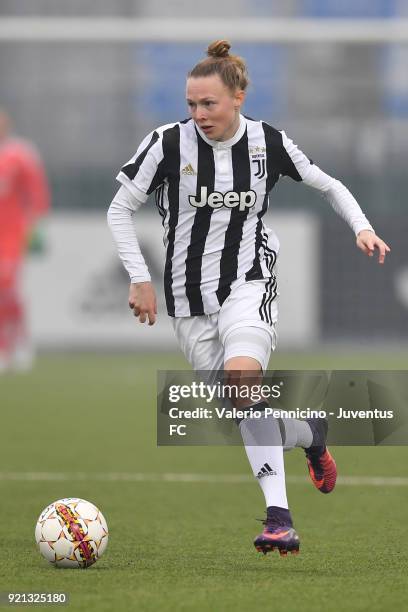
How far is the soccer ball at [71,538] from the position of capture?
5172 millimetres

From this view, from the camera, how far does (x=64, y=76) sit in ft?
Answer: 60.2

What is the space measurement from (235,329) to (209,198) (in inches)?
20.4

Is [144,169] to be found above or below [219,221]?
above

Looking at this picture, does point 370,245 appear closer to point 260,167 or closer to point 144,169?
point 260,167

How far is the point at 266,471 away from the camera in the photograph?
5449 millimetres

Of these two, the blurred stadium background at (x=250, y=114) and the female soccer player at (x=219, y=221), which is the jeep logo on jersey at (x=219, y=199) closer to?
the female soccer player at (x=219, y=221)

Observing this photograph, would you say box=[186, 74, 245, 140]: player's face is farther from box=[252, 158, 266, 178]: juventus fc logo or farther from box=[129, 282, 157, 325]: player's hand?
box=[129, 282, 157, 325]: player's hand

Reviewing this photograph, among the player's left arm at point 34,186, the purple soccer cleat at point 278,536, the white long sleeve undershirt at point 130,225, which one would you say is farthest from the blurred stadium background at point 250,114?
the purple soccer cleat at point 278,536

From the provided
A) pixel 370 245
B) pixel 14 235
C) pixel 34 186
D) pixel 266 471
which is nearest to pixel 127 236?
pixel 370 245

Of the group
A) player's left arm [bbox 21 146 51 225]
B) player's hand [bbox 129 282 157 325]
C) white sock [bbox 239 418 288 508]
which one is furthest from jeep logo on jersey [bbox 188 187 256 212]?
player's left arm [bbox 21 146 51 225]

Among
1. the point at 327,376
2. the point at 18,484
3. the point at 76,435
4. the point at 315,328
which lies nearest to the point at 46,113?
the point at 315,328

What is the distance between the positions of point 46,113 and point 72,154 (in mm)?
615

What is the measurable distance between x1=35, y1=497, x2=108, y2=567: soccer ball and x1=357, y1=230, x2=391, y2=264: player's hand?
1.39 metres

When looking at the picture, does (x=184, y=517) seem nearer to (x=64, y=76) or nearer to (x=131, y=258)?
(x=131, y=258)
